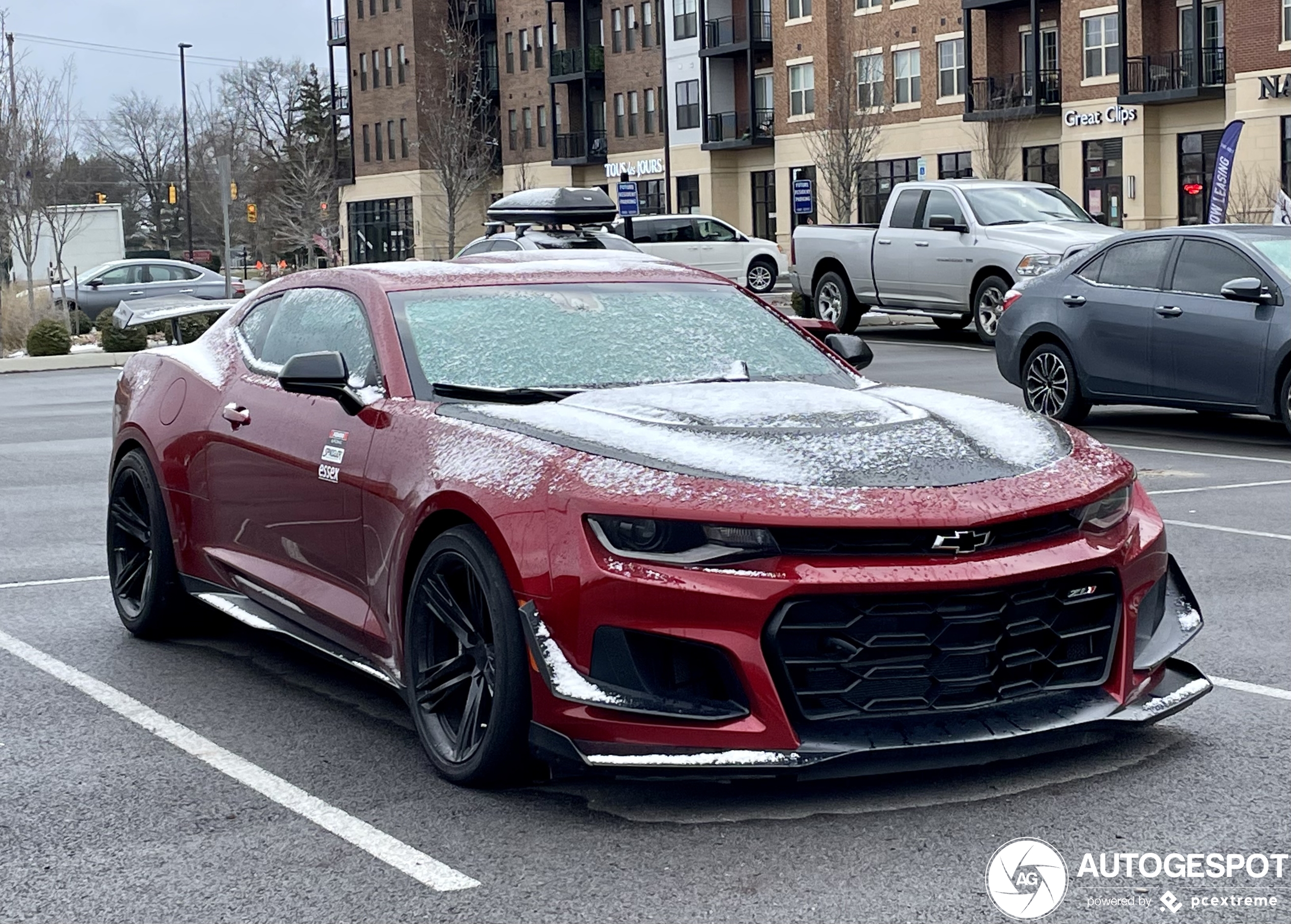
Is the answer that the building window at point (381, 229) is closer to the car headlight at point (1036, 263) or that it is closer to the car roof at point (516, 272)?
the car headlight at point (1036, 263)

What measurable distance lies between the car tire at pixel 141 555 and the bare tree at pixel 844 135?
4868cm

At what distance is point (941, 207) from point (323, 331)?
1860 cm

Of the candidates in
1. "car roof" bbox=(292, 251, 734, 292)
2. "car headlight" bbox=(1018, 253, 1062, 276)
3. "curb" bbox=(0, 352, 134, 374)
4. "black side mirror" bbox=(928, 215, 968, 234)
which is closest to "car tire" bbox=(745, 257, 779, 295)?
"curb" bbox=(0, 352, 134, 374)

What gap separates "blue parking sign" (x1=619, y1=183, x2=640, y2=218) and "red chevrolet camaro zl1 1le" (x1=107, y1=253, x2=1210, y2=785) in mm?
34296

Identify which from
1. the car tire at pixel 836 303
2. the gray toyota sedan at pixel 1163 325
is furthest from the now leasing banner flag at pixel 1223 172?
the gray toyota sedan at pixel 1163 325

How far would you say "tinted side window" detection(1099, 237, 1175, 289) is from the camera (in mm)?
14125

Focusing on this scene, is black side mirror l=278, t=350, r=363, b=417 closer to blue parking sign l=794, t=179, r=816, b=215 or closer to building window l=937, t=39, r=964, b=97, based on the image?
blue parking sign l=794, t=179, r=816, b=215

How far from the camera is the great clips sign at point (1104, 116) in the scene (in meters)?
52.2

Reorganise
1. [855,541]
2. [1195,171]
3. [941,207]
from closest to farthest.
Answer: [855,541] < [941,207] < [1195,171]

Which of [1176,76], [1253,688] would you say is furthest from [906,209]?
[1176,76]

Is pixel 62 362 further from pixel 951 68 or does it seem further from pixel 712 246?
pixel 951 68

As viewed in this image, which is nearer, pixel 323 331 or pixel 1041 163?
pixel 323 331

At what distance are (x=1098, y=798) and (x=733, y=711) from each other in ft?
3.23

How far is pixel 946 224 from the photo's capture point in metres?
23.8
